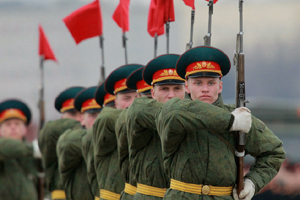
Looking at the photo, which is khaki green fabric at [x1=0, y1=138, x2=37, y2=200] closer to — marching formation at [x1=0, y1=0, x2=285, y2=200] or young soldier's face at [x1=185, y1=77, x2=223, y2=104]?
marching formation at [x1=0, y1=0, x2=285, y2=200]

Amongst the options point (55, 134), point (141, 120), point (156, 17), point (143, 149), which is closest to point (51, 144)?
point (55, 134)

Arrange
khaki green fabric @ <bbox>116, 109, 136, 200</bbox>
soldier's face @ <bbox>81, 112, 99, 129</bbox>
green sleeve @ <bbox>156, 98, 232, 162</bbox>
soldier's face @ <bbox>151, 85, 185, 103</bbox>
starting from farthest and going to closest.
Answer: soldier's face @ <bbox>81, 112, 99, 129</bbox> < khaki green fabric @ <bbox>116, 109, 136, 200</bbox> < soldier's face @ <bbox>151, 85, 185, 103</bbox> < green sleeve @ <bbox>156, 98, 232, 162</bbox>

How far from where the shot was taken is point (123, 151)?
6.74 m

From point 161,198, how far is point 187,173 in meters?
0.91

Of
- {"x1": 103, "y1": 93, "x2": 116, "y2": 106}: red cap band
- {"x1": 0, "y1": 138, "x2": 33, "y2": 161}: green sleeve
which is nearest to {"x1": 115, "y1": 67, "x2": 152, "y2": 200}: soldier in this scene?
{"x1": 103, "y1": 93, "x2": 116, "y2": 106}: red cap band

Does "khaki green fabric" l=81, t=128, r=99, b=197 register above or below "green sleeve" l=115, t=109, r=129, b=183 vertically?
below

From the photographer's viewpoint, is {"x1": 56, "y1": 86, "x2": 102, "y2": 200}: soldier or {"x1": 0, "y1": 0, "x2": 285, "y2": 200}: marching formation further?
{"x1": 56, "y1": 86, "x2": 102, "y2": 200}: soldier

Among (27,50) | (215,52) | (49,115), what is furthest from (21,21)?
(215,52)

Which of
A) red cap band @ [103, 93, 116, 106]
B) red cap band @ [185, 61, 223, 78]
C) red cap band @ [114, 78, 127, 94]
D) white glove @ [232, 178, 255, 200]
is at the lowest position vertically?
white glove @ [232, 178, 255, 200]

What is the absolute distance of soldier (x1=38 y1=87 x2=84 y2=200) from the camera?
1010 centimetres

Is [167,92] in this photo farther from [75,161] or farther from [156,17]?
[75,161]

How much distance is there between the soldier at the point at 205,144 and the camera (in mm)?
5125

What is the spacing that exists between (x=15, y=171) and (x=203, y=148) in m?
6.41

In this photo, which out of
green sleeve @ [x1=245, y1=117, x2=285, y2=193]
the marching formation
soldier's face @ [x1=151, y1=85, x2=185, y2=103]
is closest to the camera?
the marching formation
